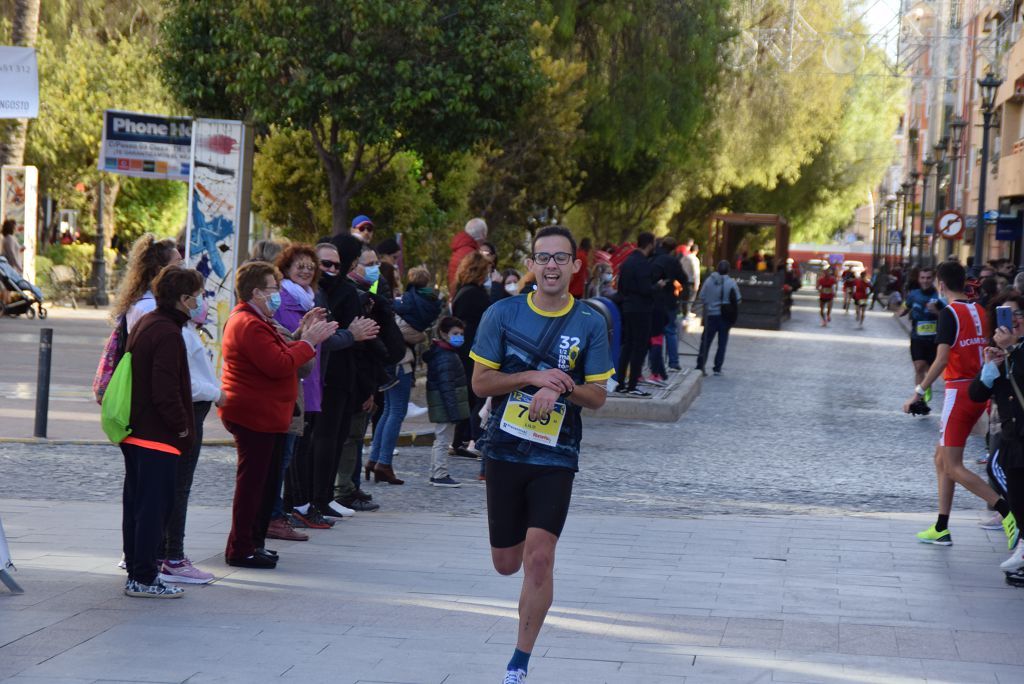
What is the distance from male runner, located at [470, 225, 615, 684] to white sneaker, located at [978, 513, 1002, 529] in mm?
5410

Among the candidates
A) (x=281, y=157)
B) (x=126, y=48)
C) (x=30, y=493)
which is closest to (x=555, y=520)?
(x=30, y=493)

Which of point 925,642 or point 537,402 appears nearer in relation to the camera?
point 537,402

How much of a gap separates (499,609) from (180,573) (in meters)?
1.58

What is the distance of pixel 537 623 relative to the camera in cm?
545

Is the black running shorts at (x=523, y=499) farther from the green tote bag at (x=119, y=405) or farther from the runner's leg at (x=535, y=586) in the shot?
the green tote bag at (x=119, y=405)

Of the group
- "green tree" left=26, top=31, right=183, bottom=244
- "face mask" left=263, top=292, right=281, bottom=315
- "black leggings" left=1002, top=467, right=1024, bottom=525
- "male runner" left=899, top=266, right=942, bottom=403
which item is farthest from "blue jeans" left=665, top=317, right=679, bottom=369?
"green tree" left=26, top=31, right=183, bottom=244

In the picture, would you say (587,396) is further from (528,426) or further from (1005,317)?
(1005,317)

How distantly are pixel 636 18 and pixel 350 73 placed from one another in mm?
10052

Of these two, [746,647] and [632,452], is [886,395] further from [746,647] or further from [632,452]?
[746,647]

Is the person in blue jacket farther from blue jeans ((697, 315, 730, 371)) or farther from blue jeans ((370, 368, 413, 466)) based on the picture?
blue jeans ((697, 315, 730, 371))

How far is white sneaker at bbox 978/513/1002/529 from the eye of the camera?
10.2m

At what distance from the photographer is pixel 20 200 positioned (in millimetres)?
29328

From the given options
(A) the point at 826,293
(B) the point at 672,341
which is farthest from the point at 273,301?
(A) the point at 826,293

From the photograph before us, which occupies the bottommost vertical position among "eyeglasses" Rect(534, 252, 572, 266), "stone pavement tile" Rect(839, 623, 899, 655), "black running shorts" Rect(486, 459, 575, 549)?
"stone pavement tile" Rect(839, 623, 899, 655)
